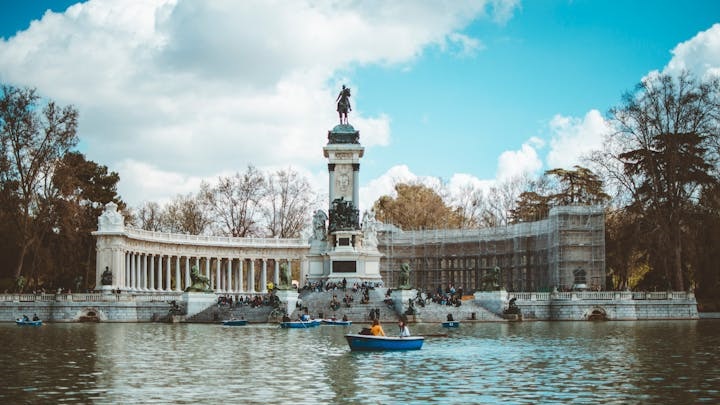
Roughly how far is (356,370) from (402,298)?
30.9 metres

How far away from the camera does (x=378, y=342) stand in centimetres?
3020

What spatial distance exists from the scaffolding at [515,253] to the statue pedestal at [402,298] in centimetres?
951

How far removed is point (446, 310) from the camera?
55844 millimetres

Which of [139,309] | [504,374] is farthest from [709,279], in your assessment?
[504,374]

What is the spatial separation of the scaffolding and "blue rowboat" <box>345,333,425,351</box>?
33669 millimetres

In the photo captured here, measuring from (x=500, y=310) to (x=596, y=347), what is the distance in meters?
23.9

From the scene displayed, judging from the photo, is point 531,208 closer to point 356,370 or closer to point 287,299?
point 287,299

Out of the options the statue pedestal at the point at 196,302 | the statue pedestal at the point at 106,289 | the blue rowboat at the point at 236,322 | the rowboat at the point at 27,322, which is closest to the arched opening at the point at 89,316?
the rowboat at the point at 27,322

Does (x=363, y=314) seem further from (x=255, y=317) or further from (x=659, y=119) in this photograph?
(x=659, y=119)

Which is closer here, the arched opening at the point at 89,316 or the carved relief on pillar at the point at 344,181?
the arched opening at the point at 89,316

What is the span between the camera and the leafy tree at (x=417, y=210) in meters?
98.1

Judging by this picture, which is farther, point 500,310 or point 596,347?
point 500,310

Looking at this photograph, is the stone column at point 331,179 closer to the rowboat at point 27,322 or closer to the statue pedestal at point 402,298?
the statue pedestal at point 402,298

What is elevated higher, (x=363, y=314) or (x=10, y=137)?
(x=10, y=137)
